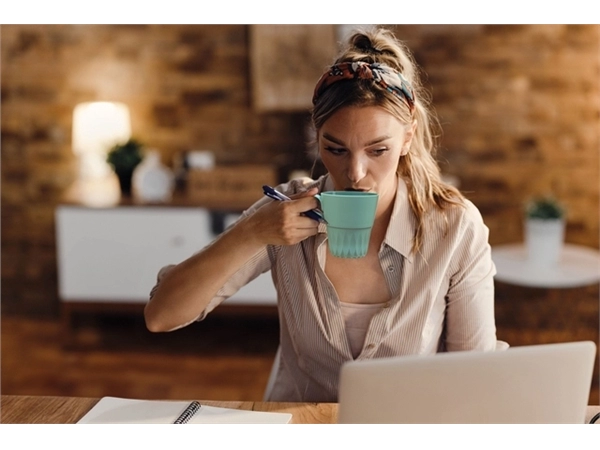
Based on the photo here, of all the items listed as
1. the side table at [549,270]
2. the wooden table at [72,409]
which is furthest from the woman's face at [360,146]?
the side table at [549,270]

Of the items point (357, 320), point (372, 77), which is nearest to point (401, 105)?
point (372, 77)

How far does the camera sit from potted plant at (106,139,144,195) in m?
3.75

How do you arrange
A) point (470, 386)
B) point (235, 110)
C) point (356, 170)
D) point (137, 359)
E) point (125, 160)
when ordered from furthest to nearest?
point (235, 110) < point (125, 160) < point (137, 359) < point (356, 170) < point (470, 386)

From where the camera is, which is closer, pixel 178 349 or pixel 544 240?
pixel 544 240

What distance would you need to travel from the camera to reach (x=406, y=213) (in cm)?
150

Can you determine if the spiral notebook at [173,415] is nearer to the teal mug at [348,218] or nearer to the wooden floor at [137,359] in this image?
the teal mug at [348,218]

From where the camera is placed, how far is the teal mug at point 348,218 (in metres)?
1.17

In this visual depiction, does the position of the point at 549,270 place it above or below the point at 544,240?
below

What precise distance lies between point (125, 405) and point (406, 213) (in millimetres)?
676

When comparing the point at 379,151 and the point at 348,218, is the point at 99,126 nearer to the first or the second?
the point at 379,151

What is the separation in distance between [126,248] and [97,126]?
691 millimetres

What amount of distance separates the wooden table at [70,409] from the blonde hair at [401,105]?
403 mm

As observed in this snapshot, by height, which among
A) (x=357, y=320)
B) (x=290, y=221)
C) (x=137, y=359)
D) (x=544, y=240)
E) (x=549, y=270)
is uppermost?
(x=290, y=221)

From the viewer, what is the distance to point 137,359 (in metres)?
3.54
